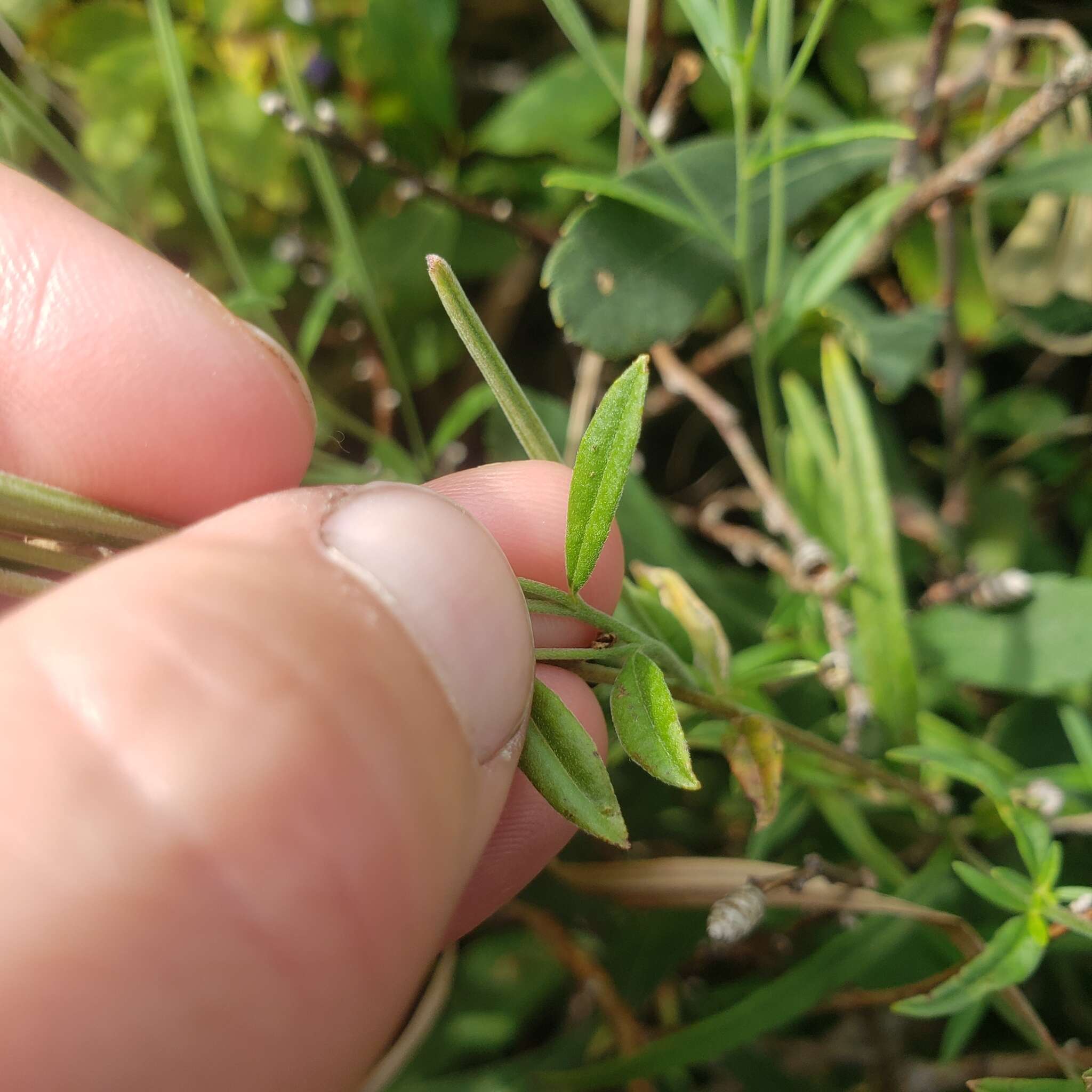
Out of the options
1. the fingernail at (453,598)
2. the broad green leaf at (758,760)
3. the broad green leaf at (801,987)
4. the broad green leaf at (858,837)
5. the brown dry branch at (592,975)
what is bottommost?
the brown dry branch at (592,975)

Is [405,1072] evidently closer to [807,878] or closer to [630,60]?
[807,878]

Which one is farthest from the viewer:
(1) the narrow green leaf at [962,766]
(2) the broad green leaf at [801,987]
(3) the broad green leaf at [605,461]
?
(2) the broad green leaf at [801,987]

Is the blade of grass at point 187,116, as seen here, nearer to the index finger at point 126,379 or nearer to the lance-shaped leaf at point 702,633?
the index finger at point 126,379

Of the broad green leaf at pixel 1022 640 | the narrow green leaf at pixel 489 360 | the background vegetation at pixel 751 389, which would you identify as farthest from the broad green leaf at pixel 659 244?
the broad green leaf at pixel 1022 640

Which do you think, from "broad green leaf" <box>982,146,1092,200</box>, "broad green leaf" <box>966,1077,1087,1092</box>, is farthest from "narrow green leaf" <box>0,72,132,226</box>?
"broad green leaf" <box>966,1077,1087,1092</box>

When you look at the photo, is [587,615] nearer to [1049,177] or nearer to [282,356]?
[282,356]

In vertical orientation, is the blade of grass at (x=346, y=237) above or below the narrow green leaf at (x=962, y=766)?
above

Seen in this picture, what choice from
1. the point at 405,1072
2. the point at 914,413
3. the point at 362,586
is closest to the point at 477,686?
the point at 362,586
